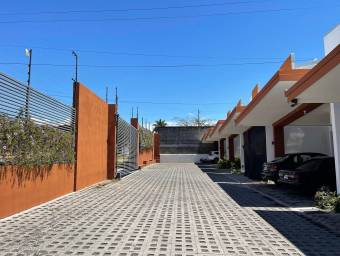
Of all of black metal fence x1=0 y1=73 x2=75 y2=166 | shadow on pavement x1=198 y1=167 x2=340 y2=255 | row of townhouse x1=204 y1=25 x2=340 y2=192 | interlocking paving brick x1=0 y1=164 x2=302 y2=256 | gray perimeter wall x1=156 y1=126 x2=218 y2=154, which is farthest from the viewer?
gray perimeter wall x1=156 y1=126 x2=218 y2=154

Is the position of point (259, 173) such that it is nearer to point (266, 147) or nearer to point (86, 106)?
point (266, 147)

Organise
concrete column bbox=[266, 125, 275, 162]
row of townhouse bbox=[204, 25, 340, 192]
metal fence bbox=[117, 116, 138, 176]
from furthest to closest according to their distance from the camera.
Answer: metal fence bbox=[117, 116, 138, 176] → concrete column bbox=[266, 125, 275, 162] → row of townhouse bbox=[204, 25, 340, 192]

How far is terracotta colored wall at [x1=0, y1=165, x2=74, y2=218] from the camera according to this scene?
8297 millimetres

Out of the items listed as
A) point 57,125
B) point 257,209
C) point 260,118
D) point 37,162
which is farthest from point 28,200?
point 260,118

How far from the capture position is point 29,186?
31.4 ft

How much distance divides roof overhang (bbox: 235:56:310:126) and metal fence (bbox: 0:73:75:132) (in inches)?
250

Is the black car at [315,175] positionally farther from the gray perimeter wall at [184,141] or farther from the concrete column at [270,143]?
the gray perimeter wall at [184,141]

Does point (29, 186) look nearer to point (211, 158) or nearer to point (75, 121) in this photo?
point (75, 121)

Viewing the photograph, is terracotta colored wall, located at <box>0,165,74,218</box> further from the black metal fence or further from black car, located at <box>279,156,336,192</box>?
black car, located at <box>279,156,336,192</box>

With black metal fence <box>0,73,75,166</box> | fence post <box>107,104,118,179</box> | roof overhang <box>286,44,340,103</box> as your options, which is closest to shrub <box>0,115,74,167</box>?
black metal fence <box>0,73,75,166</box>

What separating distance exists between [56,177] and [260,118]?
9533 millimetres

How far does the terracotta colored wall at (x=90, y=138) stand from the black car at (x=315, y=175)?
23.6 feet

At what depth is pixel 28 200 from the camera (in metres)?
9.51

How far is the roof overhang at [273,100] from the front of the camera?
36.5 feet
